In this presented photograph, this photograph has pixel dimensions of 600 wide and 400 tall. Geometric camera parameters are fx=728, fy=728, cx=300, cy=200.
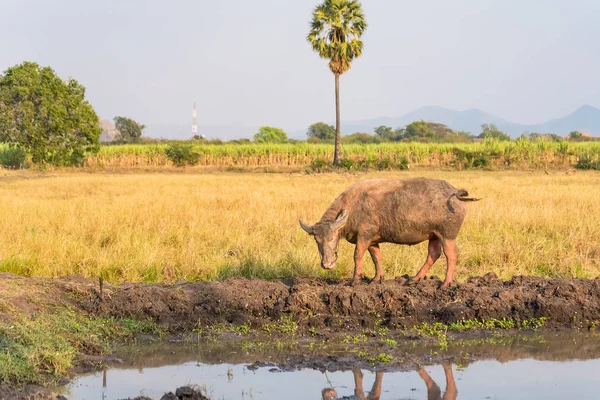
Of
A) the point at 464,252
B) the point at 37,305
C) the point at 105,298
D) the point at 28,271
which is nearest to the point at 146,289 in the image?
the point at 105,298

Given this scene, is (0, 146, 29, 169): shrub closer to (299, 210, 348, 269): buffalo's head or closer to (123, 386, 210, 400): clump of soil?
(299, 210, 348, 269): buffalo's head

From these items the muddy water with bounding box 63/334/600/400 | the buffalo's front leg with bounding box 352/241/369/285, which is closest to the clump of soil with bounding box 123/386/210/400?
the muddy water with bounding box 63/334/600/400

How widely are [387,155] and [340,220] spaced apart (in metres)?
37.4

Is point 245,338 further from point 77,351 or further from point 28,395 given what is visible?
point 28,395

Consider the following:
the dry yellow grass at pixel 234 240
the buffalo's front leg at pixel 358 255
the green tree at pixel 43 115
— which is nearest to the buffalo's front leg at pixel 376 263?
the buffalo's front leg at pixel 358 255

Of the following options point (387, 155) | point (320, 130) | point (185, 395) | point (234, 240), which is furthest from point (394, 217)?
point (320, 130)

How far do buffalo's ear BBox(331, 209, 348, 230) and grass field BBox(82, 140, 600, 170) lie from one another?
3309 centimetres

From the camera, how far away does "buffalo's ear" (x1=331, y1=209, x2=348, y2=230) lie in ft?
28.9

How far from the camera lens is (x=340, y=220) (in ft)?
29.1

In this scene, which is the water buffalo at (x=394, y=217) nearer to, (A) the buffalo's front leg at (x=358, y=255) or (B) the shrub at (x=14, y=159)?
(A) the buffalo's front leg at (x=358, y=255)

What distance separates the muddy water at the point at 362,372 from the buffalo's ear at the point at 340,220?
181 cm

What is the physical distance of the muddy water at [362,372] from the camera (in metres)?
6.10

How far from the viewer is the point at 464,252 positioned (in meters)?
11.4

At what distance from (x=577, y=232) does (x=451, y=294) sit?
187 inches
